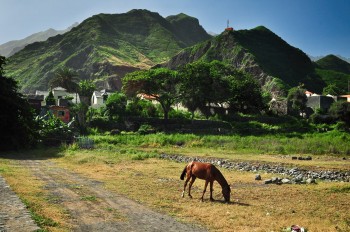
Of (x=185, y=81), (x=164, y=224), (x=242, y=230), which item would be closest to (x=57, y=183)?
(x=164, y=224)

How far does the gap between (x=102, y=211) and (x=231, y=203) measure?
19.5ft

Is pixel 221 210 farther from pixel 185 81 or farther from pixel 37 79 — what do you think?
pixel 37 79

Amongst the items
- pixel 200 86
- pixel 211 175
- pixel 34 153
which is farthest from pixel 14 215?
pixel 200 86

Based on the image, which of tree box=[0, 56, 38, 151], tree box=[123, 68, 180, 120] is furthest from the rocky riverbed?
tree box=[123, 68, 180, 120]

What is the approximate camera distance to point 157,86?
7156 cm

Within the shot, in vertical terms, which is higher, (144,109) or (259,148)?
(144,109)

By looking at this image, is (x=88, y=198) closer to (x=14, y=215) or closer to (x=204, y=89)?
(x=14, y=215)

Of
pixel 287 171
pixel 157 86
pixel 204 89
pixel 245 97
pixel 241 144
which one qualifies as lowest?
pixel 287 171

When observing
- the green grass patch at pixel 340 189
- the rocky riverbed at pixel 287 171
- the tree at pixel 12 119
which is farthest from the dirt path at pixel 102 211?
the tree at pixel 12 119

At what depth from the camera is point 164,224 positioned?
13008 millimetres

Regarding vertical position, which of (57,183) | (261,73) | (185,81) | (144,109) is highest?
(261,73)

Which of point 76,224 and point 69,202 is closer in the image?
point 76,224

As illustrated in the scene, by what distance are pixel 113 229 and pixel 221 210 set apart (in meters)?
5.11

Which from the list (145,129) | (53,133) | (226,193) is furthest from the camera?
(145,129)
